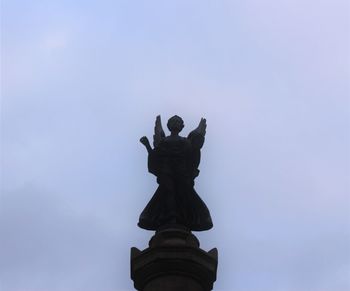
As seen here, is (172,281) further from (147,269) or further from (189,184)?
(189,184)

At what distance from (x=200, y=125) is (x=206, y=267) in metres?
4.53

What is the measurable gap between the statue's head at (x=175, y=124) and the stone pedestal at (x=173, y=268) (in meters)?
3.75

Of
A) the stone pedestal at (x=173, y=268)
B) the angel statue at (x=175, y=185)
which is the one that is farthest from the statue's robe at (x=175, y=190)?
the stone pedestal at (x=173, y=268)

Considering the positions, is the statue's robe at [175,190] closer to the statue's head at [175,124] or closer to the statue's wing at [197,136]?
the statue's wing at [197,136]

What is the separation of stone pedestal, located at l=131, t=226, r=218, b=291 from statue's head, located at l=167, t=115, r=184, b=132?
375 cm

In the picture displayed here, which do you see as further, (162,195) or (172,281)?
(162,195)

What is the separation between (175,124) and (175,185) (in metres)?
1.68

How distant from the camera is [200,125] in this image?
19.6 m

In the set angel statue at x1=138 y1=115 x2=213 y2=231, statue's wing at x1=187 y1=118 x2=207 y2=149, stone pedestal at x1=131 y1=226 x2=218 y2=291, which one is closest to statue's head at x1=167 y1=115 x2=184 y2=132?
angel statue at x1=138 y1=115 x2=213 y2=231

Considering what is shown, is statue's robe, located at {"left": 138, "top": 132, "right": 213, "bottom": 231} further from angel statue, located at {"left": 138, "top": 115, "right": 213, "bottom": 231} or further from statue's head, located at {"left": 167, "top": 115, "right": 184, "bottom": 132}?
statue's head, located at {"left": 167, "top": 115, "right": 184, "bottom": 132}

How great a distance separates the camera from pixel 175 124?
63.5ft

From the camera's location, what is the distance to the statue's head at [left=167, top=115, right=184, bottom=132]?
19.3 meters

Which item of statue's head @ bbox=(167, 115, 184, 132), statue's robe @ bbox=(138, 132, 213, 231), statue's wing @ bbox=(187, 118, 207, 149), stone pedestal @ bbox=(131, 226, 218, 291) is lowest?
stone pedestal @ bbox=(131, 226, 218, 291)

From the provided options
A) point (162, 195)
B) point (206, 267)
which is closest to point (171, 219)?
point (162, 195)
